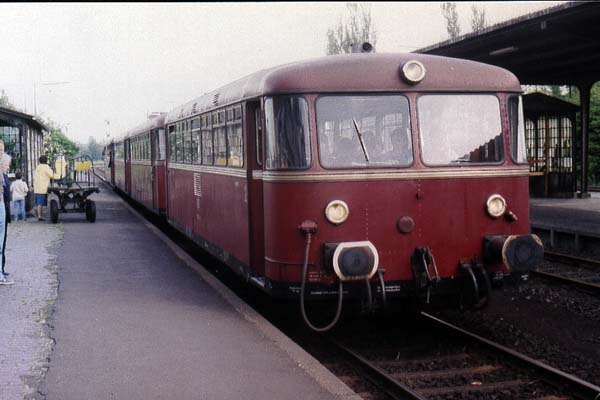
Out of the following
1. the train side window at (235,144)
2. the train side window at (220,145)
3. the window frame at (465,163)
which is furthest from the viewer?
the train side window at (220,145)

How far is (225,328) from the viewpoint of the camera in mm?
7637

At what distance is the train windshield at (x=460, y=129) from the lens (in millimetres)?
7555

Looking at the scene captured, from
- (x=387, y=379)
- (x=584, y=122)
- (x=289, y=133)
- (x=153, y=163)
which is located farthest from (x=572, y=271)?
(x=584, y=122)

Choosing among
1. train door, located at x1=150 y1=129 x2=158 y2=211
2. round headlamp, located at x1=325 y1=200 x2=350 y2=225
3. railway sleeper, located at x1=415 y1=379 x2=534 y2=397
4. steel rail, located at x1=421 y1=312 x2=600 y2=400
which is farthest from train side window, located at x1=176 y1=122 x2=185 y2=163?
railway sleeper, located at x1=415 y1=379 x2=534 y2=397

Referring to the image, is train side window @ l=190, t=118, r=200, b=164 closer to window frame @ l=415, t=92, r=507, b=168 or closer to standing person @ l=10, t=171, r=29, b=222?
window frame @ l=415, t=92, r=507, b=168

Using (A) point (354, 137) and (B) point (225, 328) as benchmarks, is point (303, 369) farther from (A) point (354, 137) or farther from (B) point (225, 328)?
(A) point (354, 137)

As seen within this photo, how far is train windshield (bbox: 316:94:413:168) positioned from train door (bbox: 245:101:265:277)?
1.06 m

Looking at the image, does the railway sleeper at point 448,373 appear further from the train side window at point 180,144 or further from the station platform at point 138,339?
the train side window at point 180,144

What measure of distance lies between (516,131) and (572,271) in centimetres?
580

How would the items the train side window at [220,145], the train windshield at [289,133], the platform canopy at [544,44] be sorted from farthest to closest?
the platform canopy at [544,44] < the train side window at [220,145] < the train windshield at [289,133]

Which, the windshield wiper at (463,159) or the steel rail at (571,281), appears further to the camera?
the steel rail at (571,281)

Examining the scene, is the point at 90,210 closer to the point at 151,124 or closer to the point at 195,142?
the point at 151,124

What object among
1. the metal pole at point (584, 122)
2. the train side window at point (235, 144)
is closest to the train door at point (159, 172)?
the train side window at point (235, 144)

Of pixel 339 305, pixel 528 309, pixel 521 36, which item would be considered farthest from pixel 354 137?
pixel 521 36
